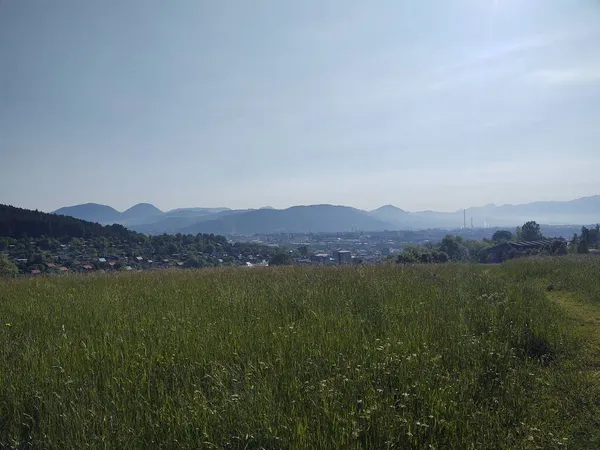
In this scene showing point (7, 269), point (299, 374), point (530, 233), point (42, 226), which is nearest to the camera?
point (299, 374)

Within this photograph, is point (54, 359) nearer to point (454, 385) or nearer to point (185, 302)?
point (185, 302)

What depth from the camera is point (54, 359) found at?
12.6ft

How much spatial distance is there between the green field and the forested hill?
24.2m

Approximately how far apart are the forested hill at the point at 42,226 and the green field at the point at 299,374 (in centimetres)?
2420

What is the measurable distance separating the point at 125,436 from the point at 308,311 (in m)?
3.35

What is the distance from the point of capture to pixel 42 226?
26719 mm

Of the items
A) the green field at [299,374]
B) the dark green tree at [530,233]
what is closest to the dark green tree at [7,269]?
the green field at [299,374]

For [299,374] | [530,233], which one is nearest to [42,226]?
[299,374]

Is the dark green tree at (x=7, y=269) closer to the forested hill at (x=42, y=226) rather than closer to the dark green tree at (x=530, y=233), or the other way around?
the forested hill at (x=42, y=226)

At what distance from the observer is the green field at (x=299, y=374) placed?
2662 mm

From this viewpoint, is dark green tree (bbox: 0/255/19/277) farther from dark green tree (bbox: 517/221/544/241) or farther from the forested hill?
dark green tree (bbox: 517/221/544/241)

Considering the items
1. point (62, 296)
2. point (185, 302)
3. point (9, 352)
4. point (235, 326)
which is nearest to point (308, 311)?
point (235, 326)

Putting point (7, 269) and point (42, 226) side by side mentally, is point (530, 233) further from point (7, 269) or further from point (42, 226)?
point (7, 269)

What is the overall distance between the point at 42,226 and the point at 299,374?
30.2 m
